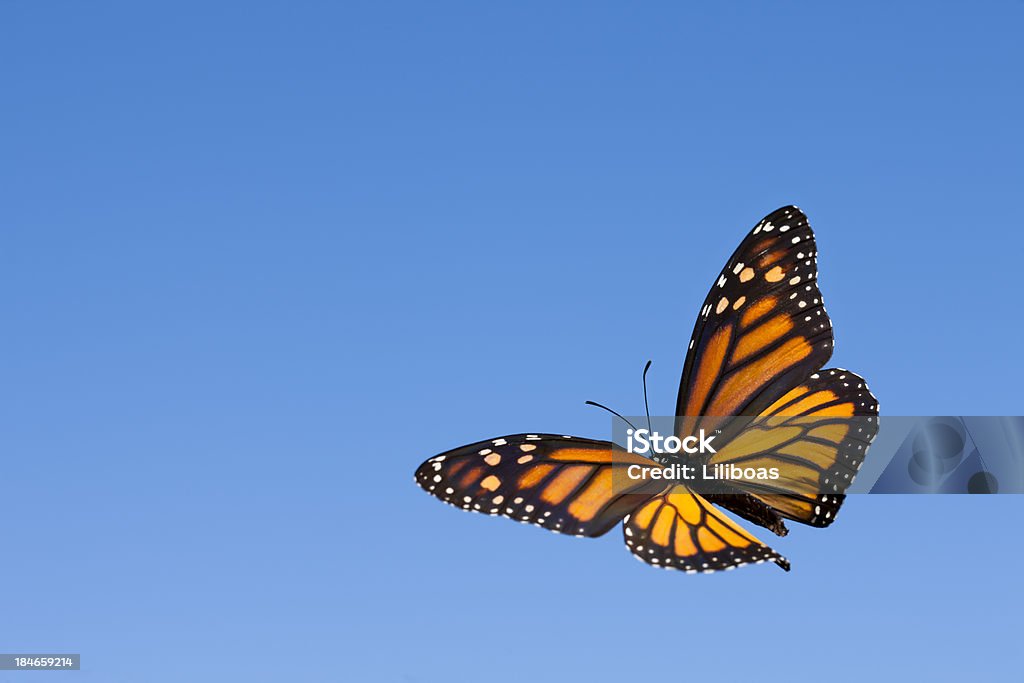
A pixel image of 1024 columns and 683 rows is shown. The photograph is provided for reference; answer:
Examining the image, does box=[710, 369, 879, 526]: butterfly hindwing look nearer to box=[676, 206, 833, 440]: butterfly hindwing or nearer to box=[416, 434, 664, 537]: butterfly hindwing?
box=[676, 206, 833, 440]: butterfly hindwing

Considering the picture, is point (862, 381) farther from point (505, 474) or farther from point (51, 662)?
point (51, 662)

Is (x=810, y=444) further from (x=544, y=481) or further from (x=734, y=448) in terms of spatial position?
(x=544, y=481)

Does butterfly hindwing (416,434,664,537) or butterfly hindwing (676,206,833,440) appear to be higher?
butterfly hindwing (676,206,833,440)

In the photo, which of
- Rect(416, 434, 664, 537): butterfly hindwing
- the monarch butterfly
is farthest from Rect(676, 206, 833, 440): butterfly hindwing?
Answer: Rect(416, 434, 664, 537): butterfly hindwing

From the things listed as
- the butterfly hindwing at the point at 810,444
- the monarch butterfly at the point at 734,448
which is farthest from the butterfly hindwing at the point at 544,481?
the butterfly hindwing at the point at 810,444

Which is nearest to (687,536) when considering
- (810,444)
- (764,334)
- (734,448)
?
(734,448)

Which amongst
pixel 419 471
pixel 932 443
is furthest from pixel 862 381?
pixel 419 471
